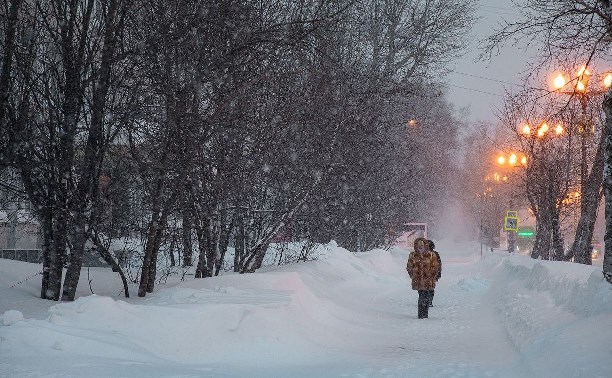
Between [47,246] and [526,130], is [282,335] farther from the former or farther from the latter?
[526,130]

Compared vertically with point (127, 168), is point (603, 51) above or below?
above

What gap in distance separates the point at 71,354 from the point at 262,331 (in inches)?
111

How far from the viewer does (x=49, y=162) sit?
34.1 ft

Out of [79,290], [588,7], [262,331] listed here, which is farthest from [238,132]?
[588,7]

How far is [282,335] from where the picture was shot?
8.97 meters

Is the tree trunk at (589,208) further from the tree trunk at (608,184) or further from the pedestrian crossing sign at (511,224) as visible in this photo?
the pedestrian crossing sign at (511,224)

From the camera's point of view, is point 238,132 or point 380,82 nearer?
point 238,132

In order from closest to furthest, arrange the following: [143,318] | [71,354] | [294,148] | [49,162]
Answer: [71,354]
[143,318]
[49,162]
[294,148]

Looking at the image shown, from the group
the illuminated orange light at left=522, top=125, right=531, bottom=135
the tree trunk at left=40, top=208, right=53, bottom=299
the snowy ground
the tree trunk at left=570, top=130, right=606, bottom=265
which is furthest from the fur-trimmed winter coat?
the illuminated orange light at left=522, top=125, right=531, bottom=135

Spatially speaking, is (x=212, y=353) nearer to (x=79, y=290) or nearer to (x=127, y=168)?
(x=127, y=168)

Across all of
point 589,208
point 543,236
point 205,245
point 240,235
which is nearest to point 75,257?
point 205,245

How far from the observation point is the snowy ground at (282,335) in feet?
21.9

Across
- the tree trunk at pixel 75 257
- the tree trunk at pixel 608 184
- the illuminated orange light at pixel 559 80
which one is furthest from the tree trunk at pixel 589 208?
the tree trunk at pixel 75 257

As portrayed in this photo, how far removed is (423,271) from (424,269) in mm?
53
